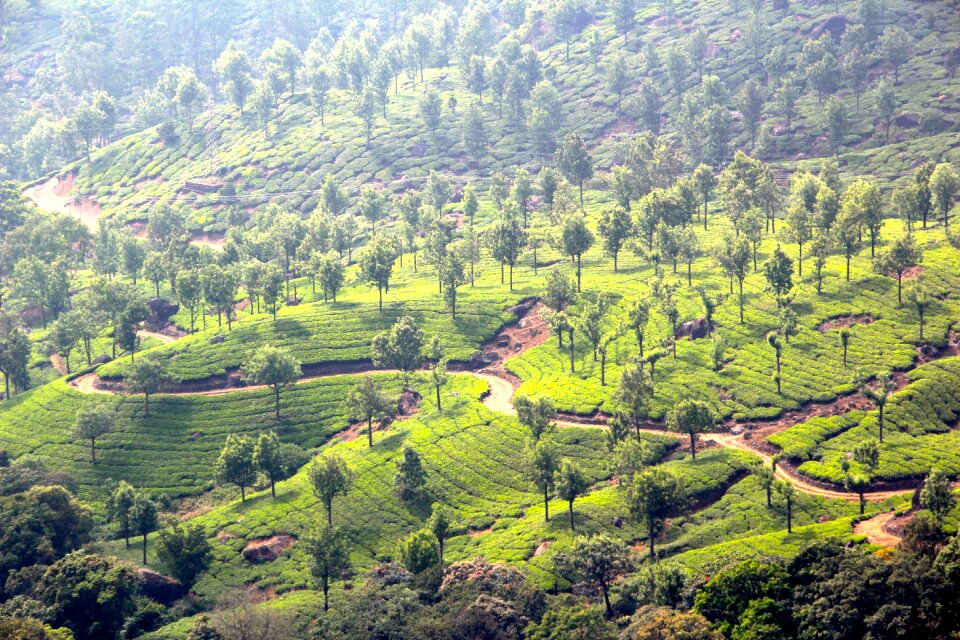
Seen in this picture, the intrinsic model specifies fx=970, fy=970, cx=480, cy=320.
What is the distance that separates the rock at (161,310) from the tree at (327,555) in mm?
86998

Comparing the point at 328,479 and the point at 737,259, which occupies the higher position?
the point at 737,259

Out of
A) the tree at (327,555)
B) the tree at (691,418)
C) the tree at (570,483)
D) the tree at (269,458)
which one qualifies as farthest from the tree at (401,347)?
the tree at (691,418)

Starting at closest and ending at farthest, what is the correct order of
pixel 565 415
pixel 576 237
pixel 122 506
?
pixel 122 506
pixel 565 415
pixel 576 237

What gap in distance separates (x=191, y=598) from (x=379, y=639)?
92.6 feet

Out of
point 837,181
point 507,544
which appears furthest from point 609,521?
point 837,181

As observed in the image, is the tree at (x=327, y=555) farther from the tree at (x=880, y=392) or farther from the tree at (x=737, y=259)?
the tree at (x=737, y=259)

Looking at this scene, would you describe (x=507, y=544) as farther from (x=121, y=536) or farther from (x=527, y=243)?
(x=527, y=243)

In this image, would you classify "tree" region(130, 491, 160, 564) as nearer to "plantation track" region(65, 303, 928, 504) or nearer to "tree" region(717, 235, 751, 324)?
"plantation track" region(65, 303, 928, 504)

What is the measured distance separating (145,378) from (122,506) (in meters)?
27.6

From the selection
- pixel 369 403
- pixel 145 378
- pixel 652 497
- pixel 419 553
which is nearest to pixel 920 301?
pixel 652 497

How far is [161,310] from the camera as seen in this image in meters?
179

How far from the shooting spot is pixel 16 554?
349 feet

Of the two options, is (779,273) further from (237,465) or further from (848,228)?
(237,465)

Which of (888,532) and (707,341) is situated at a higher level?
(707,341)
